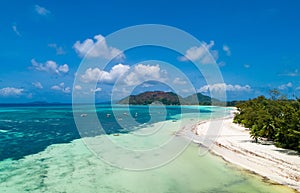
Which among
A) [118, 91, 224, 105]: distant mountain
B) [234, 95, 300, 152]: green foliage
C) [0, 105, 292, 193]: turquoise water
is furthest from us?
[118, 91, 224, 105]: distant mountain

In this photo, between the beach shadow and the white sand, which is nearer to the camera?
the white sand

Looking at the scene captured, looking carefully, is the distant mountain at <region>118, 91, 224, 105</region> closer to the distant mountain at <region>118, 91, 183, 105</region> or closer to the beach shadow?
the distant mountain at <region>118, 91, 183, 105</region>

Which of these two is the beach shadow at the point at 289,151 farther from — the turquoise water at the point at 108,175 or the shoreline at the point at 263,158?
the turquoise water at the point at 108,175

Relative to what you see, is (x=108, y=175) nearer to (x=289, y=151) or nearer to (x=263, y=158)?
(x=263, y=158)

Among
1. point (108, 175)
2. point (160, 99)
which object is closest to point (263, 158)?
point (108, 175)

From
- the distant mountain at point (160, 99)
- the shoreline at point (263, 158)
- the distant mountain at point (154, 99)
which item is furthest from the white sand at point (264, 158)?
the distant mountain at point (160, 99)

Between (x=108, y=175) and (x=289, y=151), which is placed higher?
(x=289, y=151)

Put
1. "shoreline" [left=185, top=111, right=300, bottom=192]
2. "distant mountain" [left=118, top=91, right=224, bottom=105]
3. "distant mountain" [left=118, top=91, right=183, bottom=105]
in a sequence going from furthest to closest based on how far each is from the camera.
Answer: "distant mountain" [left=118, top=91, right=183, bottom=105] → "distant mountain" [left=118, top=91, right=224, bottom=105] → "shoreline" [left=185, top=111, right=300, bottom=192]

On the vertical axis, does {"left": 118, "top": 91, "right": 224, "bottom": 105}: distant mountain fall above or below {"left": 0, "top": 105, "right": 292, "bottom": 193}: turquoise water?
above

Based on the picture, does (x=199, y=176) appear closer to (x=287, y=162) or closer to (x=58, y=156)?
(x=287, y=162)

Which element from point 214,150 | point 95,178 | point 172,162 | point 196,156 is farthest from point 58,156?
point 214,150

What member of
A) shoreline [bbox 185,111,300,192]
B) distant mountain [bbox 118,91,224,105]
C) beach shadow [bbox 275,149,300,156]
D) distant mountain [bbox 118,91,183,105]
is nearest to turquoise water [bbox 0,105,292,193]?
shoreline [bbox 185,111,300,192]
